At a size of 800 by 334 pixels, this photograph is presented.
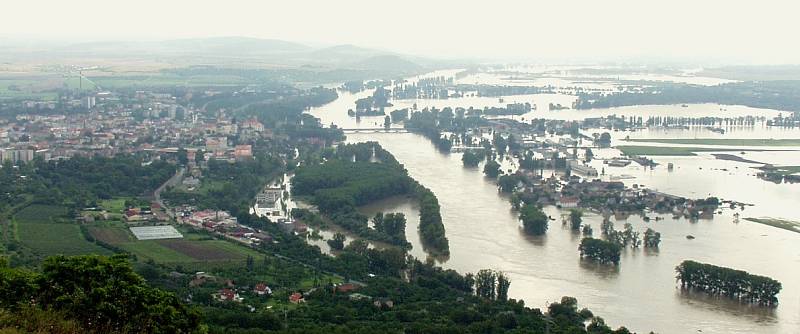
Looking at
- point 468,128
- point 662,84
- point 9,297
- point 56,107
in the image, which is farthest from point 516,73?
point 9,297

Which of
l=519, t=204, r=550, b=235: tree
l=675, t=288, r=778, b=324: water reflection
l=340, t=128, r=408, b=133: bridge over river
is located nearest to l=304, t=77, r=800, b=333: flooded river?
l=675, t=288, r=778, b=324: water reflection

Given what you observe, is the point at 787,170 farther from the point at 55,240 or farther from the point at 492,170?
the point at 55,240

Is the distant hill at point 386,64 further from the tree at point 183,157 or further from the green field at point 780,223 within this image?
the green field at point 780,223

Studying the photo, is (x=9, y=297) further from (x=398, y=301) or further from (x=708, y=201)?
(x=708, y=201)

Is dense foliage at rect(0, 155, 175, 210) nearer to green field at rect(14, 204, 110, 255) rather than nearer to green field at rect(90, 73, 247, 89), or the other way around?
green field at rect(14, 204, 110, 255)

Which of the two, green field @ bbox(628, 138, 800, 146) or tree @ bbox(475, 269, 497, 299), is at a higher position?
green field @ bbox(628, 138, 800, 146)

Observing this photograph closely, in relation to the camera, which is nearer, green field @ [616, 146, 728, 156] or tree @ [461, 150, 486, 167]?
tree @ [461, 150, 486, 167]

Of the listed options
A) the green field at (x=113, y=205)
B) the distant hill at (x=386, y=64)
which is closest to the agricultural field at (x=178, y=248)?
the green field at (x=113, y=205)
